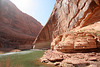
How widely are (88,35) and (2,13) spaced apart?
165 ft

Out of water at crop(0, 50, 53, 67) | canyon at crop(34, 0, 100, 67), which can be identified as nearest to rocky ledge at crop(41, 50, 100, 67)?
canyon at crop(34, 0, 100, 67)

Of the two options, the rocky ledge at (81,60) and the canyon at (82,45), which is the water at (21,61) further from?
the rocky ledge at (81,60)

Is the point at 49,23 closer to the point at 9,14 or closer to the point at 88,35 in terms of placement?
the point at 88,35

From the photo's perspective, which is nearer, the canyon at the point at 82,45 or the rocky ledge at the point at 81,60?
the rocky ledge at the point at 81,60

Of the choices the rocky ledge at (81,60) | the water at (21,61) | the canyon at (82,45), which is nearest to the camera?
the rocky ledge at (81,60)

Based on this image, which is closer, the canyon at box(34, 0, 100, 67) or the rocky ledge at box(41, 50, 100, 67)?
the rocky ledge at box(41, 50, 100, 67)

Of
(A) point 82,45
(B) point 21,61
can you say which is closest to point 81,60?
(A) point 82,45

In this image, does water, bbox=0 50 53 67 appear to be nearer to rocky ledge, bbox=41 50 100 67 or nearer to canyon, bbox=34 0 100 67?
canyon, bbox=34 0 100 67

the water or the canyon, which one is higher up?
the canyon

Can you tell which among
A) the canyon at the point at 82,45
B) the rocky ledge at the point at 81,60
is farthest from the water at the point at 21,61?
the rocky ledge at the point at 81,60

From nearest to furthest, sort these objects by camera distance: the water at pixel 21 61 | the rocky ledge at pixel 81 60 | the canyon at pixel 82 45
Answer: the rocky ledge at pixel 81 60 → the canyon at pixel 82 45 → the water at pixel 21 61

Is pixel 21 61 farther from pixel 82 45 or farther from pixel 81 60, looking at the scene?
pixel 82 45

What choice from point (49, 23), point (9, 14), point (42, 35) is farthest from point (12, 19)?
point (49, 23)

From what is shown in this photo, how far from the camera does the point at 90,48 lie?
4852 millimetres
